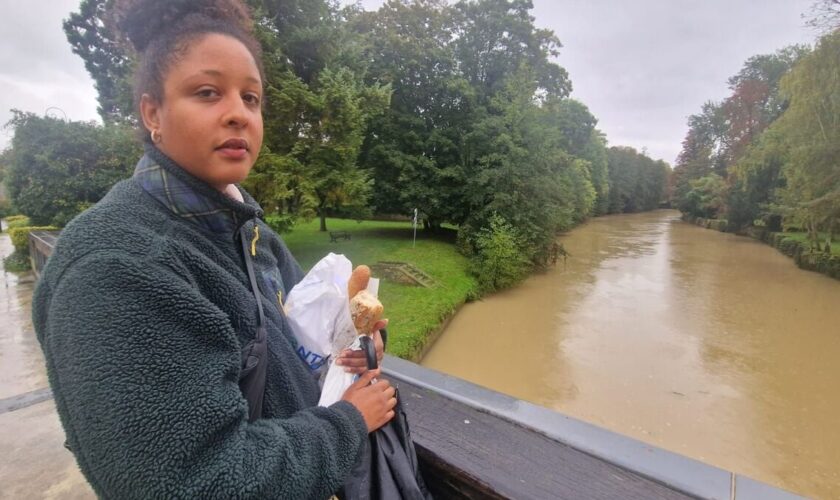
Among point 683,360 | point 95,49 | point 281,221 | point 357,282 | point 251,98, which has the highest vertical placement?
→ point 95,49

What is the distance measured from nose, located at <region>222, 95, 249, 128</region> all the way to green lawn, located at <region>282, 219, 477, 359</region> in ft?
19.9

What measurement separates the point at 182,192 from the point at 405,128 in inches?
606

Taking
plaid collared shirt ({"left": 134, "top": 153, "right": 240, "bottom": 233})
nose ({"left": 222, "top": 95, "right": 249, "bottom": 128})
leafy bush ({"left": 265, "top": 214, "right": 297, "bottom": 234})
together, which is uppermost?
nose ({"left": 222, "top": 95, "right": 249, "bottom": 128})

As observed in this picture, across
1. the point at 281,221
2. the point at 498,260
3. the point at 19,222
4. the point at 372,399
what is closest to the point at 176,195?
the point at 372,399

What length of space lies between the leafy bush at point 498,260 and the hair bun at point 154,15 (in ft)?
38.6

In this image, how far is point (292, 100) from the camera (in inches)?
328

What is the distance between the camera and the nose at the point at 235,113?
810 millimetres

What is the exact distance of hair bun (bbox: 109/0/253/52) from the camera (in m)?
0.81

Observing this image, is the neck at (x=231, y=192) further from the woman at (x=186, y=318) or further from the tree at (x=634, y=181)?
the tree at (x=634, y=181)

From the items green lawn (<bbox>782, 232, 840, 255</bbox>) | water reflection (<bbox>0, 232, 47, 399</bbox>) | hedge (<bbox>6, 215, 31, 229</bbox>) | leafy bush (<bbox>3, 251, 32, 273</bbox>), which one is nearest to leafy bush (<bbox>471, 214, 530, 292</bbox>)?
water reflection (<bbox>0, 232, 47, 399</bbox>)

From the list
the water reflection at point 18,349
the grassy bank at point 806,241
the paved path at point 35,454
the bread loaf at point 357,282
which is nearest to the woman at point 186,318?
the bread loaf at point 357,282

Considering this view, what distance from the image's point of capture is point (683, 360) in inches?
317

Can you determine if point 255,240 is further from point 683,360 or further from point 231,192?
point 683,360

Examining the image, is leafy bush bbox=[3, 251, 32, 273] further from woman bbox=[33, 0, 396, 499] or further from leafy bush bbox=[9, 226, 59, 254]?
woman bbox=[33, 0, 396, 499]
